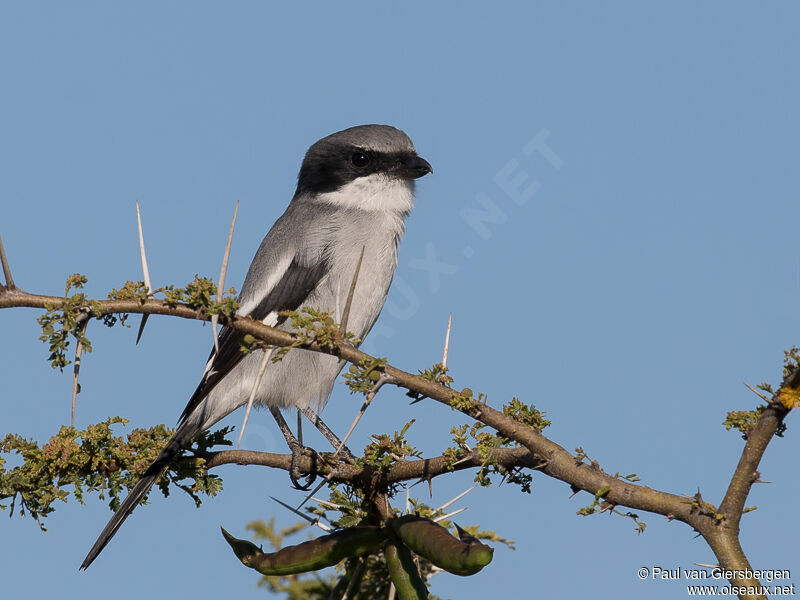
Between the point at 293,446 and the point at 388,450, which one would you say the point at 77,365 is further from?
the point at 293,446

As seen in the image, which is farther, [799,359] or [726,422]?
[726,422]

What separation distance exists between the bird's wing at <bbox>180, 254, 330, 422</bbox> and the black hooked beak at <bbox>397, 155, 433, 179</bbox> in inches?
41.0

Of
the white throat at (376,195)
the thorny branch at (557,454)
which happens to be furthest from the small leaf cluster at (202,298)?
the white throat at (376,195)

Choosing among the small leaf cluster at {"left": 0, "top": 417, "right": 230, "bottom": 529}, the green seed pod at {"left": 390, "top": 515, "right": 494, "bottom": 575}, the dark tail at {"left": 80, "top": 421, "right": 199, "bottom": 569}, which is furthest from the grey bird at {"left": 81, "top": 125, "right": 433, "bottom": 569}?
the green seed pod at {"left": 390, "top": 515, "right": 494, "bottom": 575}

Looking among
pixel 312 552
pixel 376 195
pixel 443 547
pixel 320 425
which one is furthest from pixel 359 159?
pixel 443 547

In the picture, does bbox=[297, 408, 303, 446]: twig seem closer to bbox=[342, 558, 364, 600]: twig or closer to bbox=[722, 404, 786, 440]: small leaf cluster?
bbox=[342, 558, 364, 600]: twig

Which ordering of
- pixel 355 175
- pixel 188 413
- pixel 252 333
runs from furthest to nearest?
pixel 355 175 < pixel 188 413 < pixel 252 333

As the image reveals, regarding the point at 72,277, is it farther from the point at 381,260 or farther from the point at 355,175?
the point at 355,175

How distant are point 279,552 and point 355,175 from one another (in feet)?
14.3

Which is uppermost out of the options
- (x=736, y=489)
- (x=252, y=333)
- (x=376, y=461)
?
(x=252, y=333)

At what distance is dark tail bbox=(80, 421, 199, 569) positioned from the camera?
138 inches

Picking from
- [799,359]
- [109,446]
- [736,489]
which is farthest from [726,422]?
[109,446]

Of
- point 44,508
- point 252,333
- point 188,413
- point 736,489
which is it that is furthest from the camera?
point 188,413

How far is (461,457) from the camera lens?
2.85 m
